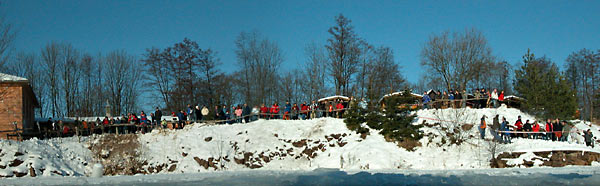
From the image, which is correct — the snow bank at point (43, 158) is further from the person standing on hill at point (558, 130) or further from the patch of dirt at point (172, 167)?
the person standing on hill at point (558, 130)

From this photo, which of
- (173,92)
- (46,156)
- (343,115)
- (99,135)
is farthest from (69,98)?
(343,115)

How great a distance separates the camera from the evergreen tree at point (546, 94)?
2780cm

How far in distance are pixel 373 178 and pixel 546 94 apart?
15.0m

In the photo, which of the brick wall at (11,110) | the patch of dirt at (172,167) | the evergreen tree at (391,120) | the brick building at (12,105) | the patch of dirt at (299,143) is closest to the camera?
the patch of dirt at (172,167)

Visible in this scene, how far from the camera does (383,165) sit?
22359mm

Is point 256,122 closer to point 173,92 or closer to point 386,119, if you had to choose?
point 386,119

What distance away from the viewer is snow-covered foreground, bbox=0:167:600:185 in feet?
58.7

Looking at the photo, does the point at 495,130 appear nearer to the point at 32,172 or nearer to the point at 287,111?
the point at 287,111

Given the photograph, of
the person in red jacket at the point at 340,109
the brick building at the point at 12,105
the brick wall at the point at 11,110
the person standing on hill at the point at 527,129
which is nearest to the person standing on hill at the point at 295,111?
the person in red jacket at the point at 340,109

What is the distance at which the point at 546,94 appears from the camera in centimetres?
2838

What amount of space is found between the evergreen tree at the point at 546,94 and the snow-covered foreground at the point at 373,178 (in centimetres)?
A: 851

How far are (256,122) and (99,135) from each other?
840cm

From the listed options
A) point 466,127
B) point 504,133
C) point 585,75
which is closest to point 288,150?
point 466,127

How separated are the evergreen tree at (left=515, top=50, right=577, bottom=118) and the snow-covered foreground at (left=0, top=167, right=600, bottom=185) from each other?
8.51 m
